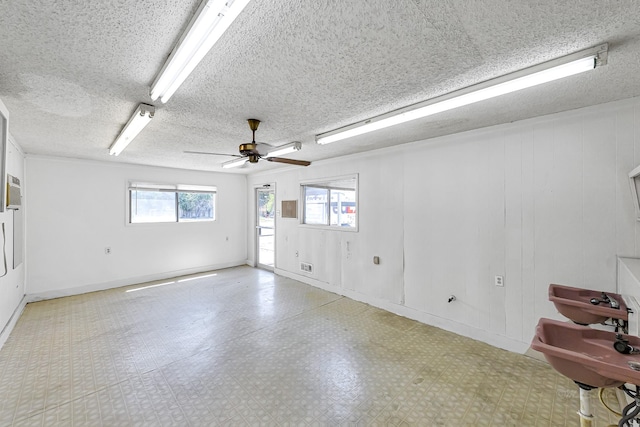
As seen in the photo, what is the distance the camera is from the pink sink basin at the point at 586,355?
1.20 metres

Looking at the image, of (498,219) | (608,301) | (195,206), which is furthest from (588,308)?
(195,206)

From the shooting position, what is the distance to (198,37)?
1.28 meters

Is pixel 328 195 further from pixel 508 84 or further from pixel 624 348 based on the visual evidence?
pixel 624 348

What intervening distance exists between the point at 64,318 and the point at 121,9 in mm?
4248

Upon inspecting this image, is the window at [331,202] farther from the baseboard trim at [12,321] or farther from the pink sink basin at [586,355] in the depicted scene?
the baseboard trim at [12,321]

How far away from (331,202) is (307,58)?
358 cm

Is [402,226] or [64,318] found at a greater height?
[402,226]

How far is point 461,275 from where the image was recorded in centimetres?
326

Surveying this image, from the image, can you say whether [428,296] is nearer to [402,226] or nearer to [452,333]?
[452,333]

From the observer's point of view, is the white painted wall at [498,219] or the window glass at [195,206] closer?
the white painted wall at [498,219]

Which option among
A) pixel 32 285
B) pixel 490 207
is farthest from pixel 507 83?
pixel 32 285

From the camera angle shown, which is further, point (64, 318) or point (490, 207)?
point (64, 318)

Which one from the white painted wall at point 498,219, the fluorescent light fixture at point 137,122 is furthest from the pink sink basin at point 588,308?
the fluorescent light fixture at point 137,122

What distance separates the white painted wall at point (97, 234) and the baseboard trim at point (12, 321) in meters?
0.34
